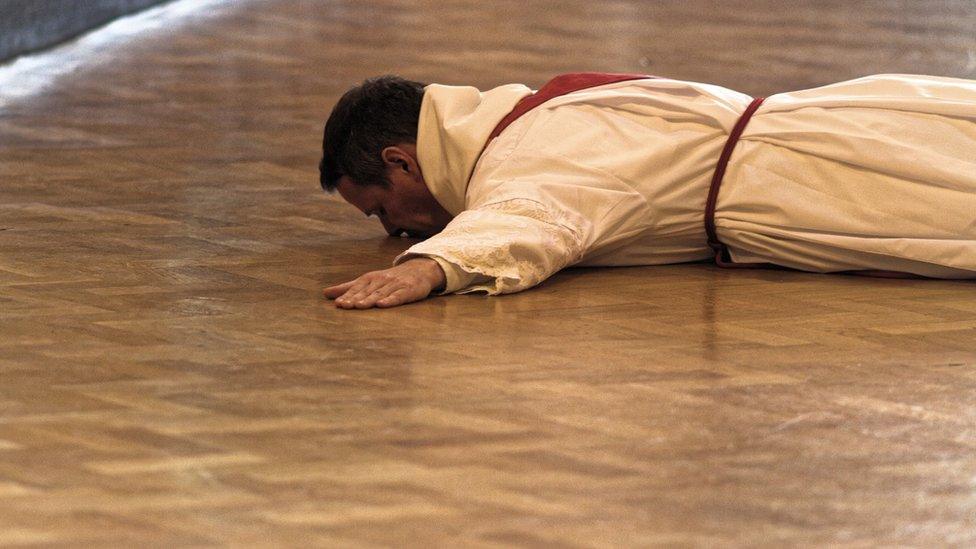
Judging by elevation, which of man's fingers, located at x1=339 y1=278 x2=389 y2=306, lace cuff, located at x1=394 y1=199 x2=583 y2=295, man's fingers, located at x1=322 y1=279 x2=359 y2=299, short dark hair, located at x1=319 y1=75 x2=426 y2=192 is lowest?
man's fingers, located at x1=322 y1=279 x2=359 y2=299

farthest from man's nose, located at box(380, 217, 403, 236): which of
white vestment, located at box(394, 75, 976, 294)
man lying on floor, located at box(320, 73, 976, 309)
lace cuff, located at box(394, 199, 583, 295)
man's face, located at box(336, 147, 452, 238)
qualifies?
lace cuff, located at box(394, 199, 583, 295)

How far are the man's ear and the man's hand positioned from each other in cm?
52

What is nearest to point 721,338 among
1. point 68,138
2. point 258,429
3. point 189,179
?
point 258,429

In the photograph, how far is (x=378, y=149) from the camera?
12.0ft

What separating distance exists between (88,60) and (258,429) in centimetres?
532

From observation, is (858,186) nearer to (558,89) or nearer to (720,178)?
(720,178)

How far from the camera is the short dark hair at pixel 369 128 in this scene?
3654 millimetres

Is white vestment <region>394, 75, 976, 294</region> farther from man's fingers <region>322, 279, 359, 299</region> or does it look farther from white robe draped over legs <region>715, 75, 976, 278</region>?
man's fingers <region>322, 279, 359, 299</region>

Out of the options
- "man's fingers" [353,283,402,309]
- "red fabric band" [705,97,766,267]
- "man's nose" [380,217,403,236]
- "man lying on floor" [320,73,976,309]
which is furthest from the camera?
"man's nose" [380,217,403,236]

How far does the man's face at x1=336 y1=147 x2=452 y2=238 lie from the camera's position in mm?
3674

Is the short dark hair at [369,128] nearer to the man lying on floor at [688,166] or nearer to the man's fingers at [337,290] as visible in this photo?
the man lying on floor at [688,166]

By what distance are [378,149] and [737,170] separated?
0.78m

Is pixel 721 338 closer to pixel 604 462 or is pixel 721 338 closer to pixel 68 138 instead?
pixel 604 462

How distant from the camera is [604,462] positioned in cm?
218
